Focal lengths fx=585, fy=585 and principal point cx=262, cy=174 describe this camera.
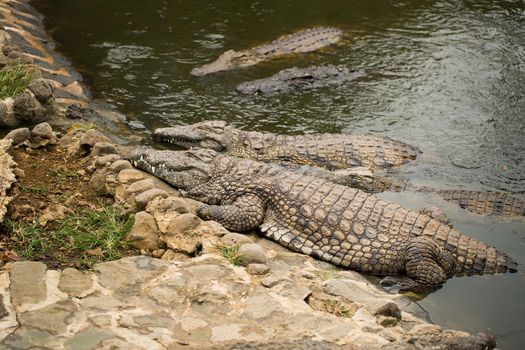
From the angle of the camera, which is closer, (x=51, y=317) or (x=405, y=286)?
(x=51, y=317)

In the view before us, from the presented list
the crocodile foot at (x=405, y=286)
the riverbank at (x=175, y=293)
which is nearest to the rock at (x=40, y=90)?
the riverbank at (x=175, y=293)

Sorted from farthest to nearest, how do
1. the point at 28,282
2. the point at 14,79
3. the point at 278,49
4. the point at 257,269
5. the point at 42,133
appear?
the point at 278,49 < the point at 14,79 < the point at 42,133 < the point at 257,269 < the point at 28,282

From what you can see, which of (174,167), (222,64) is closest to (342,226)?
(174,167)

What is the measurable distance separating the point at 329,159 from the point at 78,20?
8.25 metres

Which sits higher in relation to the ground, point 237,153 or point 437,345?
point 437,345

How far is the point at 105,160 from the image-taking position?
625cm

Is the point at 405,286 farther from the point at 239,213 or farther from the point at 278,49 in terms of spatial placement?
the point at 278,49

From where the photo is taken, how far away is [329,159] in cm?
830

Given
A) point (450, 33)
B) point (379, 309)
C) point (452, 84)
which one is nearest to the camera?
point (379, 309)

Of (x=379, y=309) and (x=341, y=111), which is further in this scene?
(x=341, y=111)

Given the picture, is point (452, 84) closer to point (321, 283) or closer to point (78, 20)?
point (321, 283)

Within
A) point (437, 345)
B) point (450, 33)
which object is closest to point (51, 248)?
point (437, 345)

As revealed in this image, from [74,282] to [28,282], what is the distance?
0.30 metres

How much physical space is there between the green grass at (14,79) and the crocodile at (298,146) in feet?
6.04
